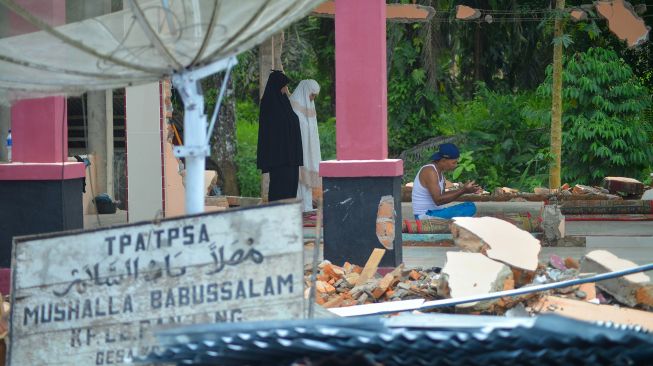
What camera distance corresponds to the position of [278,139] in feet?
48.1

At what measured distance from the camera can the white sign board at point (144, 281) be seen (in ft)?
16.0

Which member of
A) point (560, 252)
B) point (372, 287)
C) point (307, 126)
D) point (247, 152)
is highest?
point (307, 126)

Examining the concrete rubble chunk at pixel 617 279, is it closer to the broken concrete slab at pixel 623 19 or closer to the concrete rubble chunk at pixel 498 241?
the concrete rubble chunk at pixel 498 241

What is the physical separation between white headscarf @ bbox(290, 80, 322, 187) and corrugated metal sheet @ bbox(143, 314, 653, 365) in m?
11.1

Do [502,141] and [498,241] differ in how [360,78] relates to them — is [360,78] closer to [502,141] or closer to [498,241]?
[498,241]

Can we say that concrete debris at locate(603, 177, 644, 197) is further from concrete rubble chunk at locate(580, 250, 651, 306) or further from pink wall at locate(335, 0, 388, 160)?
concrete rubble chunk at locate(580, 250, 651, 306)

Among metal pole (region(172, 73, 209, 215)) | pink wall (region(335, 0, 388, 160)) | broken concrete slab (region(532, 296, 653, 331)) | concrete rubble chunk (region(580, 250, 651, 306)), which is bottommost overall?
broken concrete slab (region(532, 296, 653, 331))

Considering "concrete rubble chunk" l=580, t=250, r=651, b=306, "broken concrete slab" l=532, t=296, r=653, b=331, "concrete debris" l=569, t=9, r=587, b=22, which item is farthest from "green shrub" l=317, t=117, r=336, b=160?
"broken concrete slab" l=532, t=296, r=653, b=331

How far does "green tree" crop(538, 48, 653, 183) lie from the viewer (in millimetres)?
19875

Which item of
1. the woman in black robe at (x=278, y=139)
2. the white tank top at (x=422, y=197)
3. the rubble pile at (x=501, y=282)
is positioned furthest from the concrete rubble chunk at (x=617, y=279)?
the woman in black robe at (x=278, y=139)

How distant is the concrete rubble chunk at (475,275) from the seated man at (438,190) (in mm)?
3688

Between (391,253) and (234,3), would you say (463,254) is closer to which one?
(391,253)

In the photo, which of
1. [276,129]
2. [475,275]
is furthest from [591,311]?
[276,129]

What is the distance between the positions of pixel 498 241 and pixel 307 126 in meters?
7.03
